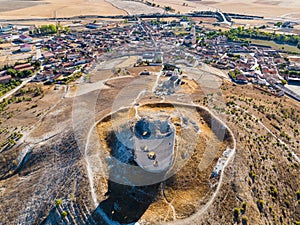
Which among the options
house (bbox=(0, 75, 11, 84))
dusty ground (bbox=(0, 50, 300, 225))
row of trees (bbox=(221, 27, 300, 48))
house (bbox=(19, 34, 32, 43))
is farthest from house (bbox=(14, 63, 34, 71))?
row of trees (bbox=(221, 27, 300, 48))

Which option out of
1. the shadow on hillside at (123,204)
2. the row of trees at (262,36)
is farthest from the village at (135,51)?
the shadow on hillside at (123,204)

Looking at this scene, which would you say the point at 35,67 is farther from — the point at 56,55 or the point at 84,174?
the point at 84,174

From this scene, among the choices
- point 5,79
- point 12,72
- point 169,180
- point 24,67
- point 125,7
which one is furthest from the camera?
point 125,7

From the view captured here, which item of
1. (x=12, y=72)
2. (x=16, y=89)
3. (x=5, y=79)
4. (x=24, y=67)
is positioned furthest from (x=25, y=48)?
(x=16, y=89)

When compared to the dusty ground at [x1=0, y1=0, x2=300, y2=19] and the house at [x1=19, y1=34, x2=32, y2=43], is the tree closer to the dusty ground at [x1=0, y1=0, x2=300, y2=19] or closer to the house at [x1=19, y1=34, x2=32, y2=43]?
the house at [x1=19, y1=34, x2=32, y2=43]

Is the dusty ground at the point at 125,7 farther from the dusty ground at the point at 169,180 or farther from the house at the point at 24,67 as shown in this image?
the dusty ground at the point at 169,180

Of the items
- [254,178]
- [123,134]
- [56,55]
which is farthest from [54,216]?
[56,55]

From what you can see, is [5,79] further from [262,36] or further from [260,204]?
[262,36]
